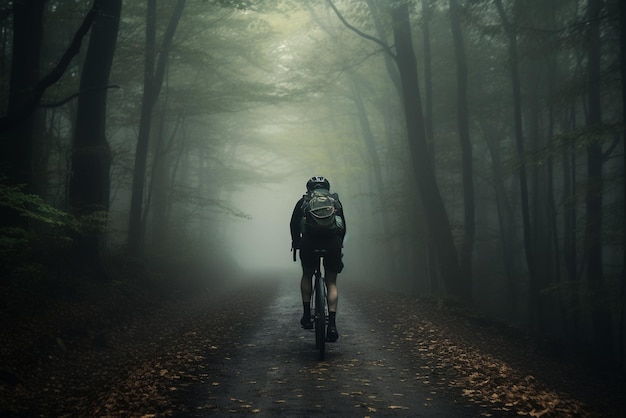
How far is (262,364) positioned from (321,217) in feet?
7.07

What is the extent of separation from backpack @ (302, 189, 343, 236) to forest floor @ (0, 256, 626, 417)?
179 cm

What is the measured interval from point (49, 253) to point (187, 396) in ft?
20.8

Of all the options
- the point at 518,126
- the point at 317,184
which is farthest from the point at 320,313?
the point at 518,126

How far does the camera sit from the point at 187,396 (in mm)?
5195

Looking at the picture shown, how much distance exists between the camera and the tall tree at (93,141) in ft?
36.8

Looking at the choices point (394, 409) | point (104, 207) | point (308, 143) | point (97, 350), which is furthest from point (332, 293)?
point (308, 143)

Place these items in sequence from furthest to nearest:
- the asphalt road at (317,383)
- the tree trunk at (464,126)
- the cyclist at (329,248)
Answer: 1. the tree trunk at (464,126)
2. the cyclist at (329,248)
3. the asphalt road at (317,383)

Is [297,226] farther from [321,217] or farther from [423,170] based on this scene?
[423,170]

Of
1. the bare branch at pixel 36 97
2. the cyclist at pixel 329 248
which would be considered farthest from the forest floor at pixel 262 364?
the bare branch at pixel 36 97

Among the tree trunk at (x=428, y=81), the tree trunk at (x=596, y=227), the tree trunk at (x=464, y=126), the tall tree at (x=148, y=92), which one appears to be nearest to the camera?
the tree trunk at (x=596, y=227)

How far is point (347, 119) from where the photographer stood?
29531 millimetres

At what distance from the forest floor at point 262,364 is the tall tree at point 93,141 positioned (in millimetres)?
1602

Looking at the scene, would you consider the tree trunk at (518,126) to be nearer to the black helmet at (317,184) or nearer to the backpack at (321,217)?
the black helmet at (317,184)

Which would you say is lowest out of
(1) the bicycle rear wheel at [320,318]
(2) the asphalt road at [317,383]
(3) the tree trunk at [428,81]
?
(2) the asphalt road at [317,383]
